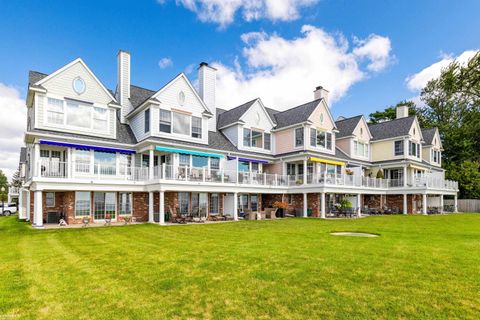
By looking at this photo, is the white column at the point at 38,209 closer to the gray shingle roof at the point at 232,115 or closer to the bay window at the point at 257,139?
the gray shingle roof at the point at 232,115

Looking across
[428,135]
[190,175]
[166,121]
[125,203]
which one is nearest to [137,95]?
[166,121]

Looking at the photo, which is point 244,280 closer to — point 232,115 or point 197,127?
point 197,127

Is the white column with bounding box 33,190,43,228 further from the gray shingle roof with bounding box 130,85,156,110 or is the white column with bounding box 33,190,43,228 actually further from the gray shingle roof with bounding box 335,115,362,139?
the gray shingle roof with bounding box 335,115,362,139

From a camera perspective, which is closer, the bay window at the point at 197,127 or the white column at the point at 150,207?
the white column at the point at 150,207

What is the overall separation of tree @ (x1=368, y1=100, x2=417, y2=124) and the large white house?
16.2 m

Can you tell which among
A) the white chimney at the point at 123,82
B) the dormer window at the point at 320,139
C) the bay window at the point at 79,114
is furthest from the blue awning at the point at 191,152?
the dormer window at the point at 320,139

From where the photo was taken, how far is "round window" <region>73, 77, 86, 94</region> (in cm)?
1886

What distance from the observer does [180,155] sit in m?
21.3

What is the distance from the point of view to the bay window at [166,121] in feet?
68.9

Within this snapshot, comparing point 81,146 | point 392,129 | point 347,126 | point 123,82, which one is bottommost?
point 81,146

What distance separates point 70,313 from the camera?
16.3 feet

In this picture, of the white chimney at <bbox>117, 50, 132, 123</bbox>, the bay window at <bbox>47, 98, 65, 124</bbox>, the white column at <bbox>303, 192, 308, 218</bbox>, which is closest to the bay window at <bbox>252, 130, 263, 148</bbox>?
the white column at <bbox>303, 192, 308, 218</bbox>

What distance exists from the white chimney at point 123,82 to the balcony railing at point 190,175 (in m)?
5.01

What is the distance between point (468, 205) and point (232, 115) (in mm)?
31534
